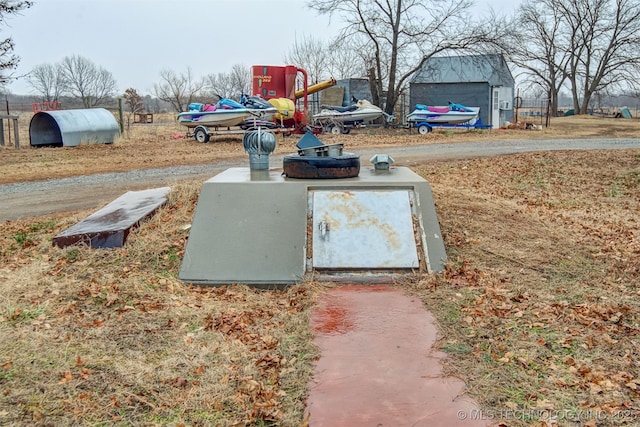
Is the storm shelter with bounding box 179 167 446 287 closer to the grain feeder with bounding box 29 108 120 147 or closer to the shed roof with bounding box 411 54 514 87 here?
the grain feeder with bounding box 29 108 120 147

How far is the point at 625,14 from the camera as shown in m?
37.7

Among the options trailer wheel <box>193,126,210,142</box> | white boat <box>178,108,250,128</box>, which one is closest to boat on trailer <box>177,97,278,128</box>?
white boat <box>178,108,250,128</box>

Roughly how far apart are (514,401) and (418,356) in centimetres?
72

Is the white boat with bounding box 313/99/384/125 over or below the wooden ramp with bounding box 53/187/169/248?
over

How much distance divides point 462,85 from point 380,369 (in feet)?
88.1

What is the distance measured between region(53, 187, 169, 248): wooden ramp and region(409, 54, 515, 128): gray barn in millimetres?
22641

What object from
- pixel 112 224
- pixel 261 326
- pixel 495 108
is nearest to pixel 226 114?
pixel 112 224

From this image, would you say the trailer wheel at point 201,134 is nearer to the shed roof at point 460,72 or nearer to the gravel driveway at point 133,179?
the gravel driveway at point 133,179

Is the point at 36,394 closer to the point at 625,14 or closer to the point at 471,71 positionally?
the point at 471,71

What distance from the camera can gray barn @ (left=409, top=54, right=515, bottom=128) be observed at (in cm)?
2858

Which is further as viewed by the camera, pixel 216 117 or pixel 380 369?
pixel 216 117

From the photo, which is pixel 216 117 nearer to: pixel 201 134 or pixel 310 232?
pixel 201 134

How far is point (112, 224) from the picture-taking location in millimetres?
6469

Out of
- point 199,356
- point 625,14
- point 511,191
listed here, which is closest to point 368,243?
point 199,356
